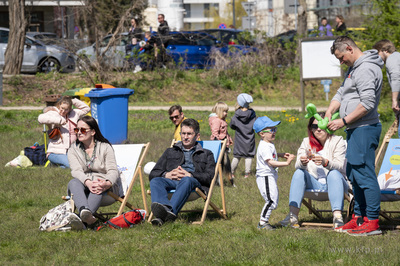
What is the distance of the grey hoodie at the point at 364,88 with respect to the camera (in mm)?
6059

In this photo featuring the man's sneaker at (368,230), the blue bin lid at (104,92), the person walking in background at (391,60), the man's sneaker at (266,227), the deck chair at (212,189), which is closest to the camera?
the man's sneaker at (368,230)

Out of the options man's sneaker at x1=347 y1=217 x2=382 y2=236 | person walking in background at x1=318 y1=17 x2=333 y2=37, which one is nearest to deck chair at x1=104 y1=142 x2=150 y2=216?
man's sneaker at x1=347 y1=217 x2=382 y2=236

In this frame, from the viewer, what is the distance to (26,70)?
23531 millimetres

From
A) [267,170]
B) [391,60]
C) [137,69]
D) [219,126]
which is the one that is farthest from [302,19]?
[267,170]

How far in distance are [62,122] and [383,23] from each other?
297 inches

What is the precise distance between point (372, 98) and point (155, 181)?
239cm

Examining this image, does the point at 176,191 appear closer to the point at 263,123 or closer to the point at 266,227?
the point at 266,227

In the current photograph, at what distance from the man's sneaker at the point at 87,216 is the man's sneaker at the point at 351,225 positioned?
2.38 meters

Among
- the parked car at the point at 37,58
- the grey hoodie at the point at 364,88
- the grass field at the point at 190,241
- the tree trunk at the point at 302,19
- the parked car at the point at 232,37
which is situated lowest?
the grass field at the point at 190,241

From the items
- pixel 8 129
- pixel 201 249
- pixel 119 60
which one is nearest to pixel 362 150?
pixel 201 249

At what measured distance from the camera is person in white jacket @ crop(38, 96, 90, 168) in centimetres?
1009

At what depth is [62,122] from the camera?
10.1 metres

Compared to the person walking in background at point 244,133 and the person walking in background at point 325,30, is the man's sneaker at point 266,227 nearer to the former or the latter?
the person walking in background at point 244,133

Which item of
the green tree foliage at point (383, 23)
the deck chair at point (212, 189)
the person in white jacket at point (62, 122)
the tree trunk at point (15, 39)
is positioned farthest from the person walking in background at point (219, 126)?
the tree trunk at point (15, 39)
